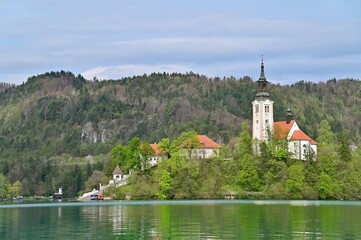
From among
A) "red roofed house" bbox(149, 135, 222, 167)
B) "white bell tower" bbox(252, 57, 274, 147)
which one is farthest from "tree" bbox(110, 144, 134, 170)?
"white bell tower" bbox(252, 57, 274, 147)

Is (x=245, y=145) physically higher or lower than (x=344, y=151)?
higher

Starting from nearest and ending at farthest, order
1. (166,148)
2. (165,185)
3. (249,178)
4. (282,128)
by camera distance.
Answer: (165,185)
(249,178)
(282,128)
(166,148)

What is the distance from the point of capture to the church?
15150cm

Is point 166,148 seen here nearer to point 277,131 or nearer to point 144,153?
point 144,153

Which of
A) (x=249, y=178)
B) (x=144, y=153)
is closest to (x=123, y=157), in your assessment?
(x=144, y=153)

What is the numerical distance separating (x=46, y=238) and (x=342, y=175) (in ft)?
314

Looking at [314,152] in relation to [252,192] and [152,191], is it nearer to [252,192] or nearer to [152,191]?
[252,192]

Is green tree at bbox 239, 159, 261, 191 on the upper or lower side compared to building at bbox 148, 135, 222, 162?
lower

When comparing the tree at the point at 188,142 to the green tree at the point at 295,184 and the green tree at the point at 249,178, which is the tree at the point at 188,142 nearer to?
the green tree at the point at 249,178

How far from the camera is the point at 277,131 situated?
150625mm

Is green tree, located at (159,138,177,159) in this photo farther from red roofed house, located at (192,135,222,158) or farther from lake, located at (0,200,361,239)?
lake, located at (0,200,361,239)

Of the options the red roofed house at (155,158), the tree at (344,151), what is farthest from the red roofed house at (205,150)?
the tree at (344,151)

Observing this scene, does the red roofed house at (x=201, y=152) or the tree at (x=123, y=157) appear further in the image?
the red roofed house at (x=201, y=152)

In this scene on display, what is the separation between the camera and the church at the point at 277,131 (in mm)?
151500
